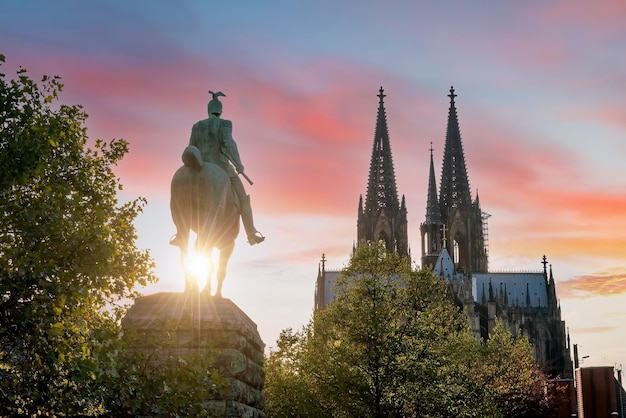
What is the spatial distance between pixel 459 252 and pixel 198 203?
116 meters

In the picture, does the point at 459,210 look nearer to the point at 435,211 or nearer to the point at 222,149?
the point at 435,211

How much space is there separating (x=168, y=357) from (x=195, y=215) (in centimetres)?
272

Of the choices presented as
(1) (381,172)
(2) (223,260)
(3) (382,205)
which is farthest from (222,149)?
(1) (381,172)

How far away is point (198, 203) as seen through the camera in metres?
14.4

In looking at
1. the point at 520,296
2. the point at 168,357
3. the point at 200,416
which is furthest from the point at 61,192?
the point at 520,296

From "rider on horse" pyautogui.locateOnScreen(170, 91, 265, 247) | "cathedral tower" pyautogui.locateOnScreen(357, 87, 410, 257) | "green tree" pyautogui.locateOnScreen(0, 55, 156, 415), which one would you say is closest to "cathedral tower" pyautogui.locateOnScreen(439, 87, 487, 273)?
"cathedral tower" pyautogui.locateOnScreen(357, 87, 410, 257)

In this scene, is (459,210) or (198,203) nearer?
(198,203)

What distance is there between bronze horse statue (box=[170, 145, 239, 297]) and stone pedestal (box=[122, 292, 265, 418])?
1.83ft

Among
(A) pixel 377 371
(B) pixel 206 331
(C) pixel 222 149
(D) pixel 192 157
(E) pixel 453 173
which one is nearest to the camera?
(B) pixel 206 331

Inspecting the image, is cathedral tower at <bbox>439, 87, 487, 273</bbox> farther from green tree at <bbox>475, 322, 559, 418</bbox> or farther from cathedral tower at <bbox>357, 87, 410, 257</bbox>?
green tree at <bbox>475, 322, 559, 418</bbox>

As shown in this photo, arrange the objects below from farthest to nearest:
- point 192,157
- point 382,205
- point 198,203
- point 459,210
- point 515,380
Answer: point 459,210 → point 382,205 → point 515,380 → point 198,203 → point 192,157

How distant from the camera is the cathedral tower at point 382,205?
405 feet

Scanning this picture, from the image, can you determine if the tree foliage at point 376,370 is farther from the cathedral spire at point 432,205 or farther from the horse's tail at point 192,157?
the cathedral spire at point 432,205

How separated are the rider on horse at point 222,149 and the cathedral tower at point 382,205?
105m
